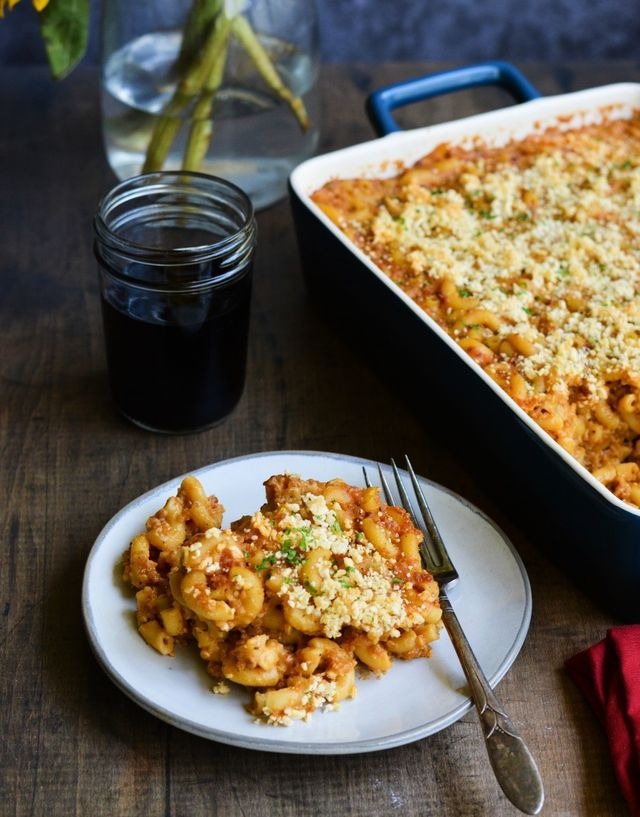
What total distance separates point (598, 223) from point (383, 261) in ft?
1.46

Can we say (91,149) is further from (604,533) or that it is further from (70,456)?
(604,533)

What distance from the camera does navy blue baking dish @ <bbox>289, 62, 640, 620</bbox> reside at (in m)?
1.57

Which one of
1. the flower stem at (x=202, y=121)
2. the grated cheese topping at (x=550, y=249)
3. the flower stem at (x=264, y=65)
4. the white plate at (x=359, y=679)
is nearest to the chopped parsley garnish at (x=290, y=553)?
the white plate at (x=359, y=679)

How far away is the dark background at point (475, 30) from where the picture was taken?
324cm

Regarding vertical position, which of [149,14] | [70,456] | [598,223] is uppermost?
[149,14]

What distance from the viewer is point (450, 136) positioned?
7.54 ft

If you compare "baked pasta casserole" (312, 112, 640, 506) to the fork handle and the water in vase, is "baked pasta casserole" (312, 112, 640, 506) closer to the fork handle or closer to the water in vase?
the water in vase

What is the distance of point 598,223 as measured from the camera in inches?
83.5

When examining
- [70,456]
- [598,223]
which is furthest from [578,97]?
[70,456]

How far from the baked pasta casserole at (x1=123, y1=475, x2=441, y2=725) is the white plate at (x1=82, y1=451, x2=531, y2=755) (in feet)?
0.07

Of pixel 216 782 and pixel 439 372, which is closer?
pixel 216 782

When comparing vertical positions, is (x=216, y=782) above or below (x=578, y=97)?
below

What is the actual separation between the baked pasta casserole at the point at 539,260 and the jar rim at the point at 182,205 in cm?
24

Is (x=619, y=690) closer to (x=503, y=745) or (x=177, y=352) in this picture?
(x=503, y=745)
